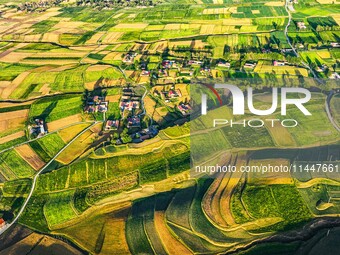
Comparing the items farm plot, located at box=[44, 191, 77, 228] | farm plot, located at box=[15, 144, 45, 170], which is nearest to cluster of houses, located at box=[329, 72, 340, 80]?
farm plot, located at box=[44, 191, 77, 228]

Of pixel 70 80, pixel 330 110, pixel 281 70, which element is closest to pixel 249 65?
pixel 281 70

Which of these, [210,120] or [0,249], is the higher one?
[210,120]

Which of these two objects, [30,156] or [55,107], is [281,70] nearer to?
[55,107]

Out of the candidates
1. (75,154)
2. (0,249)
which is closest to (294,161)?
(75,154)

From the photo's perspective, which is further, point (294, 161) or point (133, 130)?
point (133, 130)

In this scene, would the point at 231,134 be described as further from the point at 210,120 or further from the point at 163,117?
the point at 163,117

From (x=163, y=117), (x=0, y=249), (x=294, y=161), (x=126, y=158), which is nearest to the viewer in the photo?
(x=0, y=249)
